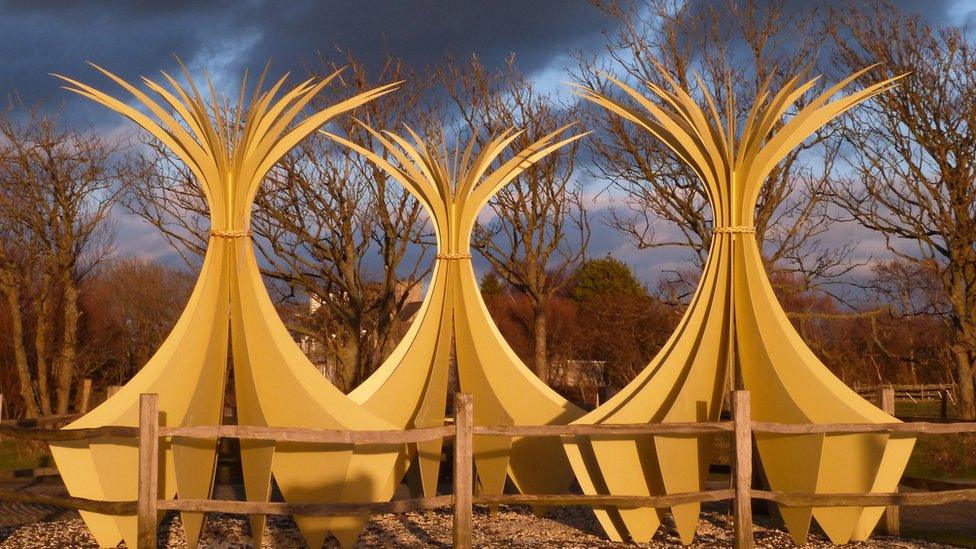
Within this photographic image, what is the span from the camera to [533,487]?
30.0 feet

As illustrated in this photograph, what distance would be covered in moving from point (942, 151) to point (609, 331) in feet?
28.5

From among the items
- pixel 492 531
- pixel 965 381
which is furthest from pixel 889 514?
pixel 965 381

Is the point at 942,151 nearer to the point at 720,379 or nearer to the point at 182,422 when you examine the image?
the point at 720,379

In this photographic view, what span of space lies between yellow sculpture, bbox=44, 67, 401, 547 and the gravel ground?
58 centimetres

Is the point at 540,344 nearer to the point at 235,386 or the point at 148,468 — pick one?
the point at 235,386

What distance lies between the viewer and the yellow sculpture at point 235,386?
7.41m

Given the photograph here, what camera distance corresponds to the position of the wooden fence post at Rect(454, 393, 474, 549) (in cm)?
649

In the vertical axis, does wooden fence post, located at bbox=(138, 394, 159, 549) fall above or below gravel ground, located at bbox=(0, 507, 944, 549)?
above

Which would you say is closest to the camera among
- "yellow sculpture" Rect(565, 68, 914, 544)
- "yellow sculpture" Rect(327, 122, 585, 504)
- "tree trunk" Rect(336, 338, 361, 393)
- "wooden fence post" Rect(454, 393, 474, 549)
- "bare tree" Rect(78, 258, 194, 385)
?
"wooden fence post" Rect(454, 393, 474, 549)

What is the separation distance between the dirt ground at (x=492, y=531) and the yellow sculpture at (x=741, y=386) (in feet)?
1.27

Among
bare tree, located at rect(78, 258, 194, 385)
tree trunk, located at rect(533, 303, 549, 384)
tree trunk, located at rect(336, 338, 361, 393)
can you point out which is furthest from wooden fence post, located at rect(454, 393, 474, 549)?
bare tree, located at rect(78, 258, 194, 385)

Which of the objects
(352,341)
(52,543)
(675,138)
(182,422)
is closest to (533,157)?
A: (675,138)

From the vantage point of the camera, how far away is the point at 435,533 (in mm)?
8586

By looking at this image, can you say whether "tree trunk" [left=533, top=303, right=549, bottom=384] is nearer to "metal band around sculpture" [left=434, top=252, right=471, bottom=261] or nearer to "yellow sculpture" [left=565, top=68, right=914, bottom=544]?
"metal band around sculpture" [left=434, top=252, right=471, bottom=261]
